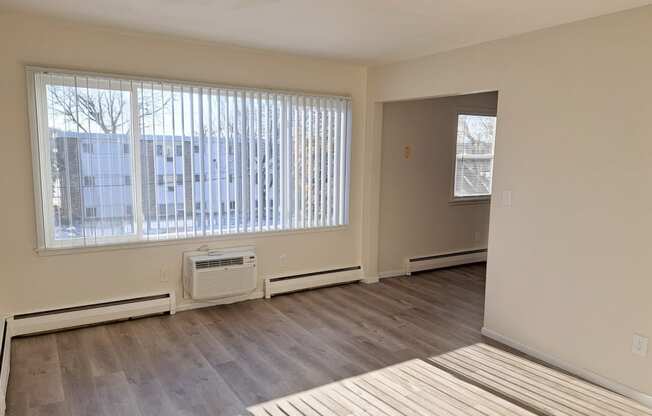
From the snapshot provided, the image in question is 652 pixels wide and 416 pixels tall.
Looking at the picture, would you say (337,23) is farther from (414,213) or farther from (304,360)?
(414,213)

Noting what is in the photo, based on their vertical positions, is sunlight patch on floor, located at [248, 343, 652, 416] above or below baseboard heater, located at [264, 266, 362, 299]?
below

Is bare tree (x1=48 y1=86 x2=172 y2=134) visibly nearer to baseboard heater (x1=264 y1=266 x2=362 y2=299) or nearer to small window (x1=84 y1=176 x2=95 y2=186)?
small window (x1=84 y1=176 x2=95 y2=186)

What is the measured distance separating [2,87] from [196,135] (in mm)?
1439

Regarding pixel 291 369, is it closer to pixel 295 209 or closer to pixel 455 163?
pixel 295 209

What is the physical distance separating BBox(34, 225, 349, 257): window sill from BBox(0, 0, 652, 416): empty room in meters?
0.02

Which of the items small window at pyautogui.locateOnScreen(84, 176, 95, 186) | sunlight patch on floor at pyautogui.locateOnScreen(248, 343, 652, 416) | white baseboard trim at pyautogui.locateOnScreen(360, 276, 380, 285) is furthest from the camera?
white baseboard trim at pyautogui.locateOnScreen(360, 276, 380, 285)

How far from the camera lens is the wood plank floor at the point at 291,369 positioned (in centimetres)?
267

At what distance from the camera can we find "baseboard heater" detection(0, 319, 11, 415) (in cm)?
251

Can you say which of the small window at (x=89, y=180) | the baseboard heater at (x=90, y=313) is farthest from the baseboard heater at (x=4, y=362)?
the small window at (x=89, y=180)

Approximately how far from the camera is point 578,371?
3.11 meters

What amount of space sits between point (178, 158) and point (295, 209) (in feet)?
4.32

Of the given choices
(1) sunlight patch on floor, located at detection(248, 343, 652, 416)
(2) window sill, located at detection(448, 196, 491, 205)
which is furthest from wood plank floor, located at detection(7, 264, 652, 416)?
(2) window sill, located at detection(448, 196, 491, 205)

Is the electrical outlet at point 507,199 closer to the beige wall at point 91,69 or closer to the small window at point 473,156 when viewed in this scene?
the beige wall at point 91,69

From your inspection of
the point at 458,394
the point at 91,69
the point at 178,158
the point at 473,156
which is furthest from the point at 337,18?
the point at 473,156
